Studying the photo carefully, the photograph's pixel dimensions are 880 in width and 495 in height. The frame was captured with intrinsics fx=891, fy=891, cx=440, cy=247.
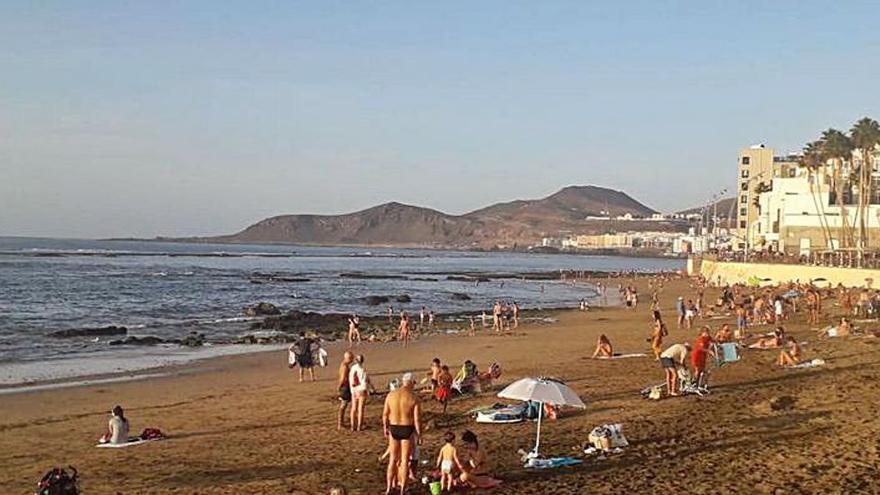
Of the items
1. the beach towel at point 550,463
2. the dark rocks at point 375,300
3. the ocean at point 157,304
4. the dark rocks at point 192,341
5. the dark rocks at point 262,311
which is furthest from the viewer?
the dark rocks at point 375,300

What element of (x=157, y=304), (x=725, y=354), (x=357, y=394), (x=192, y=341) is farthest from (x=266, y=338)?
(x=157, y=304)

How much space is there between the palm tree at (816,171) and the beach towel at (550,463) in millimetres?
64262

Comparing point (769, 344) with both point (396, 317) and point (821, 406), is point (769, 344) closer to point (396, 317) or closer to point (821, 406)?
point (821, 406)

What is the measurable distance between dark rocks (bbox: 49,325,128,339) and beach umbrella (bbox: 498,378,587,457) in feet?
85.0

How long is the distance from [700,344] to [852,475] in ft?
21.7

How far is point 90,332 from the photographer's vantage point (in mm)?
34688

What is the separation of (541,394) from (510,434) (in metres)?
1.68

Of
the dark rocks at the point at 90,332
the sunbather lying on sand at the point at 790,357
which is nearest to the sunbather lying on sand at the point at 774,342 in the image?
the sunbather lying on sand at the point at 790,357

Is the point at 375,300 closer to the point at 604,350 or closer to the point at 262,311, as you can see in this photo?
the point at 262,311

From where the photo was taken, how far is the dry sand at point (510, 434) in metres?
10.7

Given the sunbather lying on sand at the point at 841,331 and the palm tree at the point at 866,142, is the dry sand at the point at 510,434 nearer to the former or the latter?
the sunbather lying on sand at the point at 841,331

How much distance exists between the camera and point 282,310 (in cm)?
4828

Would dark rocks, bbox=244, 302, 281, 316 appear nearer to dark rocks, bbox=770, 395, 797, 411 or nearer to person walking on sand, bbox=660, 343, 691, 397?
person walking on sand, bbox=660, 343, 691, 397

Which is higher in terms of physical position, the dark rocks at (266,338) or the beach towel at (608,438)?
the beach towel at (608,438)
